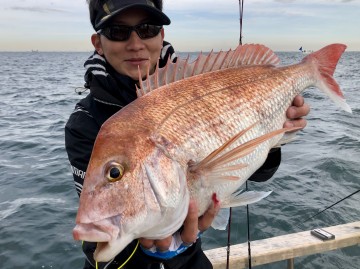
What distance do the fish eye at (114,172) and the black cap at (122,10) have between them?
1.14 meters

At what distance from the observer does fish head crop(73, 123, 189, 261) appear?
4.87ft

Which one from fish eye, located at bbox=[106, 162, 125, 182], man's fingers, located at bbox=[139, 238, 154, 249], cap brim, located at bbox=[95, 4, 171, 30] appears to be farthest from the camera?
cap brim, located at bbox=[95, 4, 171, 30]

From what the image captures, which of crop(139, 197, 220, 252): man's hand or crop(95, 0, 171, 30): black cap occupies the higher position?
crop(95, 0, 171, 30): black cap

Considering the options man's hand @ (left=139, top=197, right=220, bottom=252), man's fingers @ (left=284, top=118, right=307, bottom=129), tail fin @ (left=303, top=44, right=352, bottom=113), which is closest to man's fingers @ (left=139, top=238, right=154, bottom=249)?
man's hand @ (left=139, top=197, right=220, bottom=252)

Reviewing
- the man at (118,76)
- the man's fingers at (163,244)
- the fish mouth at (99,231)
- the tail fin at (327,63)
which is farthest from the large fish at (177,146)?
the tail fin at (327,63)

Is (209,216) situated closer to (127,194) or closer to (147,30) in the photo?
(127,194)

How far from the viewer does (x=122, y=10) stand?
7.57ft

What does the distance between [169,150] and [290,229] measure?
4599 mm

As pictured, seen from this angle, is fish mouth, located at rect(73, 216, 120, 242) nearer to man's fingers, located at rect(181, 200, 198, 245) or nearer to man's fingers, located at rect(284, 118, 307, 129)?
man's fingers, located at rect(181, 200, 198, 245)

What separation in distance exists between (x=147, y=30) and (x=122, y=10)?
0.24 meters

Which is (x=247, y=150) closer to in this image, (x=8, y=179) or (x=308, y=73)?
(x=308, y=73)

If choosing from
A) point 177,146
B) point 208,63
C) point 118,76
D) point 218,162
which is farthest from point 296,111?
point 118,76

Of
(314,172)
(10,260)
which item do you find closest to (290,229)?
(314,172)

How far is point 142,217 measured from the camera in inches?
60.6
